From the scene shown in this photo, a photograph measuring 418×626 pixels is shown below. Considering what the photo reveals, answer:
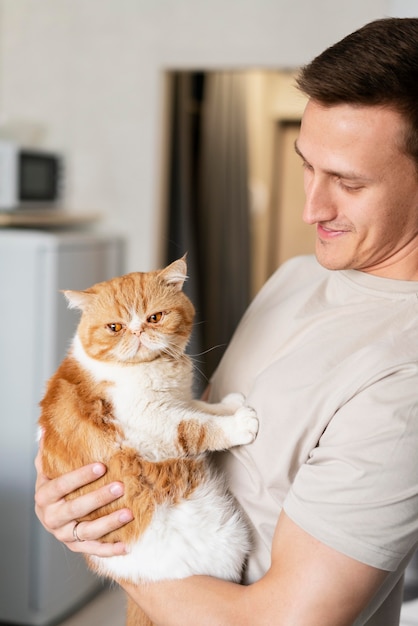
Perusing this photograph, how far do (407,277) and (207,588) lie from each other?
0.54m

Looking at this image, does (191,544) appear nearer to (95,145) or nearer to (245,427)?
(245,427)

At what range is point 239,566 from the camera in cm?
111

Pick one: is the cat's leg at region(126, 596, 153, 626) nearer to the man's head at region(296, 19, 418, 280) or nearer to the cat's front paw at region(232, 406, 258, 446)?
the cat's front paw at region(232, 406, 258, 446)

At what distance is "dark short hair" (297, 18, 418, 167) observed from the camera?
0.93 metres

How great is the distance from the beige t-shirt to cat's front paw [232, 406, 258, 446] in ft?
0.04

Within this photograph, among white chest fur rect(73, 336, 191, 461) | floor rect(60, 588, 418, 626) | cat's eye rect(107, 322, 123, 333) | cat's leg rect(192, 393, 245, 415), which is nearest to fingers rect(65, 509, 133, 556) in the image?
white chest fur rect(73, 336, 191, 461)

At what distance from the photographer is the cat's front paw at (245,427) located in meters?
1.11

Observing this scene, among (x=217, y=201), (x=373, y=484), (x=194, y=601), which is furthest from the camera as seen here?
(x=217, y=201)

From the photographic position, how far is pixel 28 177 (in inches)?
122

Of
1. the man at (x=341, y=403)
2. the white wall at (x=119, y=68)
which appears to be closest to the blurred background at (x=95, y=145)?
the white wall at (x=119, y=68)

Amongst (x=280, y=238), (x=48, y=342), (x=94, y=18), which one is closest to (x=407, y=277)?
(x=48, y=342)

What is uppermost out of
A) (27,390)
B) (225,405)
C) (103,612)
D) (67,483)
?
(225,405)

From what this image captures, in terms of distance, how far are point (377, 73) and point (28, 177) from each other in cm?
241

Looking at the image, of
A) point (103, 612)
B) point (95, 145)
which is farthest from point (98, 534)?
point (95, 145)
